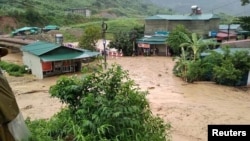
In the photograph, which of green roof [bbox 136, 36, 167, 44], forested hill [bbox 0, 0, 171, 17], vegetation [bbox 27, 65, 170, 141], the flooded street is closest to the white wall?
the flooded street

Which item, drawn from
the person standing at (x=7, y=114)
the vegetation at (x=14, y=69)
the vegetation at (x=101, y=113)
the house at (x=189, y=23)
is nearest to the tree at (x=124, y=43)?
the house at (x=189, y=23)

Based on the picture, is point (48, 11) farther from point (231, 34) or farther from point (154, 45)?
point (231, 34)

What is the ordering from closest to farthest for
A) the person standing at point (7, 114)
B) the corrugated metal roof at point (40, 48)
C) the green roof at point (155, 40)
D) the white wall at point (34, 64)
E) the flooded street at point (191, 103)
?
1. the person standing at point (7, 114)
2. the flooded street at point (191, 103)
3. the white wall at point (34, 64)
4. the corrugated metal roof at point (40, 48)
5. the green roof at point (155, 40)

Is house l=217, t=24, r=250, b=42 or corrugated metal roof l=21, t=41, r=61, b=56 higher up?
house l=217, t=24, r=250, b=42

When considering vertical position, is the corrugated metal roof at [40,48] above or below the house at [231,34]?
below

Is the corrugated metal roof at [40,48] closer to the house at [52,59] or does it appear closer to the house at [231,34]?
the house at [52,59]

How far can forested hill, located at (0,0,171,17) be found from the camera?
61.8 meters

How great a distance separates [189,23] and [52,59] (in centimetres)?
2069

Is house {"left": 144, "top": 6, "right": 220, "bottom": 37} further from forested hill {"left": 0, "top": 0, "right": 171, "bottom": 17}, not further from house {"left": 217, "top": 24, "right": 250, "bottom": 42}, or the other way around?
forested hill {"left": 0, "top": 0, "right": 171, "bottom": 17}

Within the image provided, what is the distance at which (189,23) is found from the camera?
38.4 meters

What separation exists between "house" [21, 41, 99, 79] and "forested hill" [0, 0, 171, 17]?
97.7ft

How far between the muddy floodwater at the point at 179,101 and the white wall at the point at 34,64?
69 centimetres

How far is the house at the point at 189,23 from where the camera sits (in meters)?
38.1

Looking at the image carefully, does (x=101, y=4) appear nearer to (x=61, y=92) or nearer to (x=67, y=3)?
(x=67, y=3)
